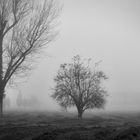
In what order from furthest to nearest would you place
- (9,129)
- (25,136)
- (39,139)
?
(9,129) < (25,136) < (39,139)

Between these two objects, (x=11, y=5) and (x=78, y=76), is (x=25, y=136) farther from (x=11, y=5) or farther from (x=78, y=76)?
(x=78, y=76)

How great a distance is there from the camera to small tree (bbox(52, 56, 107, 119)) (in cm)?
3256

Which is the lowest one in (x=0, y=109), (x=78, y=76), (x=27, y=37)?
(x=0, y=109)

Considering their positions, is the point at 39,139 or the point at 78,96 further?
the point at 78,96

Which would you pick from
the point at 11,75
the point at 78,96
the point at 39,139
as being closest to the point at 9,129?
the point at 39,139

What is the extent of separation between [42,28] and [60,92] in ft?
40.1

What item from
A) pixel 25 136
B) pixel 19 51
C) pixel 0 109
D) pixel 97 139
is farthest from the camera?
pixel 19 51

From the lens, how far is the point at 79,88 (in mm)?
33062

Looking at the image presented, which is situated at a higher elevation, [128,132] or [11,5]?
[11,5]

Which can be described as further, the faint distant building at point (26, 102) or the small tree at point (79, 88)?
the faint distant building at point (26, 102)

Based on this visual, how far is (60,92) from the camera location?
33.5 m

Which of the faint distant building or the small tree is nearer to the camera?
the small tree

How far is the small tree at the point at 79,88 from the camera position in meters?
32.6

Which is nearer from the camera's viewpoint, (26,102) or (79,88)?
(79,88)
